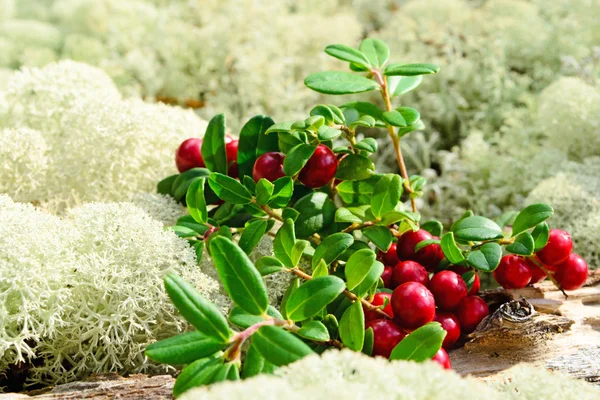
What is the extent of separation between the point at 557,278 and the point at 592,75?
3.74 ft

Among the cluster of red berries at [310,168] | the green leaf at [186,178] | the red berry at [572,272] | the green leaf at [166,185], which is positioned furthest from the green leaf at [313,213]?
the red berry at [572,272]

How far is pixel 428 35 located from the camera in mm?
2490

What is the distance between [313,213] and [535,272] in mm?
482

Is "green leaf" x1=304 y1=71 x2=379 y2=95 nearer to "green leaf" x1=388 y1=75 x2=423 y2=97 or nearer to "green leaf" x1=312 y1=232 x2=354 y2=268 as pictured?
"green leaf" x1=388 y1=75 x2=423 y2=97

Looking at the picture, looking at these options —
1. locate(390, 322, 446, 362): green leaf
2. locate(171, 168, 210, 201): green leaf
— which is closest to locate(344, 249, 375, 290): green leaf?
locate(390, 322, 446, 362): green leaf

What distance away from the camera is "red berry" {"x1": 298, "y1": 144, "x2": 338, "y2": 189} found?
1177 mm

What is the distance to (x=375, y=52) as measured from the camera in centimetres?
137

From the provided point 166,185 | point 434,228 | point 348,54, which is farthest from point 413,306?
point 166,185

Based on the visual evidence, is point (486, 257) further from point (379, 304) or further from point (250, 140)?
point (250, 140)

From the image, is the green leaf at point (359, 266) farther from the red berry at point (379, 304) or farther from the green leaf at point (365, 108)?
the green leaf at point (365, 108)

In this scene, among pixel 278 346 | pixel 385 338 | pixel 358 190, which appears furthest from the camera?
pixel 358 190

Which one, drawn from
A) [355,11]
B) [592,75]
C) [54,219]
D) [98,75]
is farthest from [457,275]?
[355,11]

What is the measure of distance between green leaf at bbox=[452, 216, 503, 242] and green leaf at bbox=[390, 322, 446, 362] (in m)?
0.28

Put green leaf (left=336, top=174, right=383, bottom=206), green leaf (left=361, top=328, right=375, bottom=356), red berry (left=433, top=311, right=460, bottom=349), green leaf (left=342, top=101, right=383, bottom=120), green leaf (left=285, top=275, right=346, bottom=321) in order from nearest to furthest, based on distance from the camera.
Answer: green leaf (left=285, top=275, right=346, bottom=321), green leaf (left=361, top=328, right=375, bottom=356), red berry (left=433, top=311, right=460, bottom=349), green leaf (left=336, top=174, right=383, bottom=206), green leaf (left=342, top=101, right=383, bottom=120)
